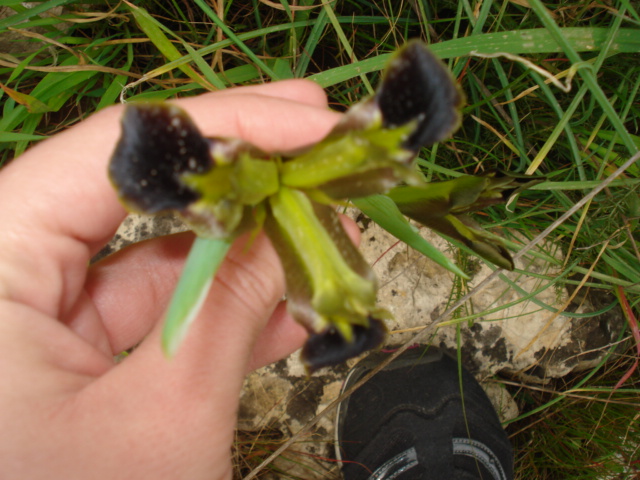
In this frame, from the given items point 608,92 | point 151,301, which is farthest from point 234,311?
point 608,92

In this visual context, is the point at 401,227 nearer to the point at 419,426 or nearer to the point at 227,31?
the point at 227,31

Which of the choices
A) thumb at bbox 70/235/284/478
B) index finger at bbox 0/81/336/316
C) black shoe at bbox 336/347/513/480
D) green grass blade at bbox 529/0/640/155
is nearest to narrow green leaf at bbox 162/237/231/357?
thumb at bbox 70/235/284/478

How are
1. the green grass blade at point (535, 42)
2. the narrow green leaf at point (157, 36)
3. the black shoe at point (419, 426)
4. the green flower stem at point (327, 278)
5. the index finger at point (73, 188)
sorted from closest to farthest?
the green flower stem at point (327, 278)
the index finger at point (73, 188)
the green grass blade at point (535, 42)
the narrow green leaf at point (157, 36)
the black shoe at point (419, 426)

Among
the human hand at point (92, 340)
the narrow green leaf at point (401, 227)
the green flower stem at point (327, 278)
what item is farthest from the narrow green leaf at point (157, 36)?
the green flower stem at point (327, 278)

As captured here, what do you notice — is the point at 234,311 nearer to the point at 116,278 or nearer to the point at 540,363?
the point at 116,278

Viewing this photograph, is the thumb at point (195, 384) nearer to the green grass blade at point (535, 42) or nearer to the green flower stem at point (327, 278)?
the green flower stem at point (327, 278)

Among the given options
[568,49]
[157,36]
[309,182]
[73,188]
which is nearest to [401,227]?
[309,182]
